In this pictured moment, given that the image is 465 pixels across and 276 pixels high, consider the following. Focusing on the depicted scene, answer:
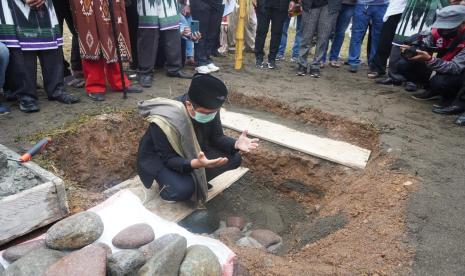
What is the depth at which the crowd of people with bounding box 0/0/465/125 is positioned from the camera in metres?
3.86

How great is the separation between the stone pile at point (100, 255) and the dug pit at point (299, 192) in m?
0.44

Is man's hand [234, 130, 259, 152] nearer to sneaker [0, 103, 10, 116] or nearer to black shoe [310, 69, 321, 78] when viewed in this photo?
sneaker [0, 103, 10, 116]

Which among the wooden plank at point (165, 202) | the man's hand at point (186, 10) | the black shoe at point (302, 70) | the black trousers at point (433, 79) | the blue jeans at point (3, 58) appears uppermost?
the man's hand at point (186, 10)

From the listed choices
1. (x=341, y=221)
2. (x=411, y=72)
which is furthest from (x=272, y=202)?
(x=411, y=72)

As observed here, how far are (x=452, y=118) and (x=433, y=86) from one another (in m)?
0.53

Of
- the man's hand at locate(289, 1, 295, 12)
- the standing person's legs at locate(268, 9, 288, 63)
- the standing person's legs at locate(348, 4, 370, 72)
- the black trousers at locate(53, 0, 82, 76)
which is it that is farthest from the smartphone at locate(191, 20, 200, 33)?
the standing person's legs at locate(348, 4, 370, 72)

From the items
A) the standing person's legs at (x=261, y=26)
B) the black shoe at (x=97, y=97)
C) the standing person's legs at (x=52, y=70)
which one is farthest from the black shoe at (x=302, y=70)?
the standing person's legs at (x=52, y=70)

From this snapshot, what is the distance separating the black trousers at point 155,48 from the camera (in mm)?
4996

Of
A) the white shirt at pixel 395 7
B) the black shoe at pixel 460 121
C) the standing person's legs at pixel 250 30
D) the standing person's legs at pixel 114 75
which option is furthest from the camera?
the standing person's legs at pixel 250 30

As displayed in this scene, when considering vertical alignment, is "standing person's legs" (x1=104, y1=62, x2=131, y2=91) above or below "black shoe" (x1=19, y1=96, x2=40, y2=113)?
above

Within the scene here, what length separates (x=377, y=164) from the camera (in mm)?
3545

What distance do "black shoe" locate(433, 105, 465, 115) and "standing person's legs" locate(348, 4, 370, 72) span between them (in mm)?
2184

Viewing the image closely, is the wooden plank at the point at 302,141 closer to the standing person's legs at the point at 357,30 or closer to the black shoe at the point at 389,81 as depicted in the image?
the black shoe at the point at 389,81

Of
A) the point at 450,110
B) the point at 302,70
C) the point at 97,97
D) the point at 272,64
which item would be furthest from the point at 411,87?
the point at 97,97
